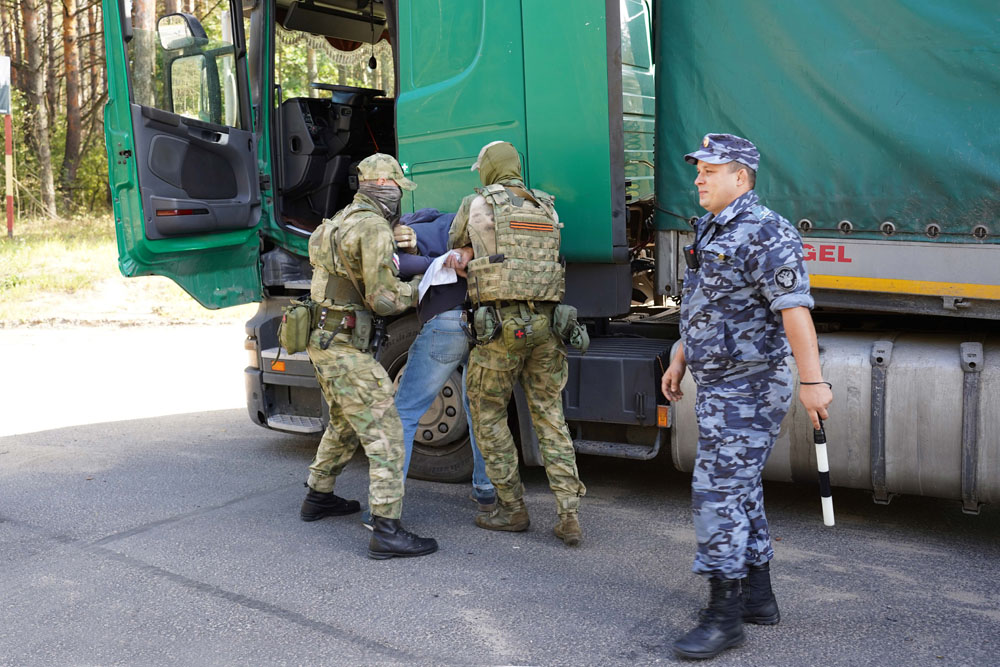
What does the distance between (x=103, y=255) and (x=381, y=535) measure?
503 inches

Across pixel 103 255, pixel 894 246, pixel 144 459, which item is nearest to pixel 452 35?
pixel 894 246

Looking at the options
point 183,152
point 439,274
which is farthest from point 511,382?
point 183,152

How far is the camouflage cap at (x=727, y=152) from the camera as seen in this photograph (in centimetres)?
311

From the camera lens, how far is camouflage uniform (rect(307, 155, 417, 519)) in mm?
4012

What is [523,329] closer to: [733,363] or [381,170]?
[381,170]

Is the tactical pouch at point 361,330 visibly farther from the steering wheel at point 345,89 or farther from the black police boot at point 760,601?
the steering wheel at point 345,89

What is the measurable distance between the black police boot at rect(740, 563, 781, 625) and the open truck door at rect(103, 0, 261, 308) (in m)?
3.47

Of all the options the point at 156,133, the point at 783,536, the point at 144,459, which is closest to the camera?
the point at 783,536

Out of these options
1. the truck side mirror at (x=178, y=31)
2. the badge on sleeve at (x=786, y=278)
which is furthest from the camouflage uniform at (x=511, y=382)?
the truck side mirror at (x=178, y=31)

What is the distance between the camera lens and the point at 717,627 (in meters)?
3.13

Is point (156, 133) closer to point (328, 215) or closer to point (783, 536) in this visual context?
point (328, 215)

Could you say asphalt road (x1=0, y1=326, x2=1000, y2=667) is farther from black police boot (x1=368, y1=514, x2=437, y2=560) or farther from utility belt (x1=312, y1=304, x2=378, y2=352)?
utility belt (x1=312, y1=304, x2=378, y2=352)

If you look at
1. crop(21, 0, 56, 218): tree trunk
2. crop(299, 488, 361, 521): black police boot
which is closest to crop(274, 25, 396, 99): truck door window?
crop(299, 488, 361, 521): black police boot

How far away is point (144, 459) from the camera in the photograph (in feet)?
19.5
